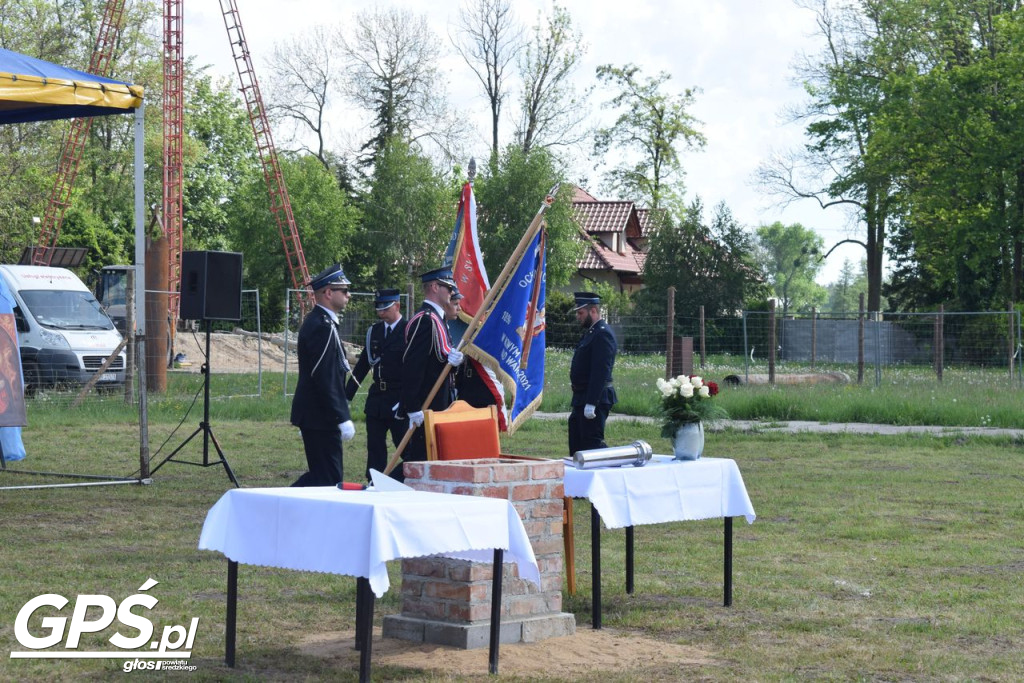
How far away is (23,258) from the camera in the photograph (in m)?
32.3

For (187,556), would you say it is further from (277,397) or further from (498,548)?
(277,397)

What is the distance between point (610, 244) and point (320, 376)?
56.8 metres

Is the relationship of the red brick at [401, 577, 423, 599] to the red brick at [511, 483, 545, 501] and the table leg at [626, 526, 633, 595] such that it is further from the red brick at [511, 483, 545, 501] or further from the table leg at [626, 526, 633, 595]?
the table leg at [626, 526, 633, 595]

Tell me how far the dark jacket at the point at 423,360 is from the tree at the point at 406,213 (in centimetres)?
4535

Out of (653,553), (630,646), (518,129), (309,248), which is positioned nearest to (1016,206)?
(518,129)

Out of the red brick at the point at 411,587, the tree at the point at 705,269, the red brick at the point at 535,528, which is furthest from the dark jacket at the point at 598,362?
the tree at the point at 705,269

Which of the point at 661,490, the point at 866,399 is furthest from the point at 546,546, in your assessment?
the point at 866,399

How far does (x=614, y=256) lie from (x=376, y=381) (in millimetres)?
55273

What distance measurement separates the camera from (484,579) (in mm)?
6758

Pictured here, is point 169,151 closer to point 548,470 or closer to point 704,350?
point 704,350

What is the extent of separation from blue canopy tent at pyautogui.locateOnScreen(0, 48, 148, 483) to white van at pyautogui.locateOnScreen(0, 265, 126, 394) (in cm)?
1275

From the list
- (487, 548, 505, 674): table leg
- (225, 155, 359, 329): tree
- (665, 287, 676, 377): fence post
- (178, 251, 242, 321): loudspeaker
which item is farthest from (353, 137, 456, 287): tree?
(487, 548, 505, 674): table leg

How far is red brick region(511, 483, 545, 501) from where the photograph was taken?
22.6 ft

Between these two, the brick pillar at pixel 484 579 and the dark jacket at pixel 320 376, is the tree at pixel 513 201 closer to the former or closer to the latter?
the dark jacket at pixel 320 376
